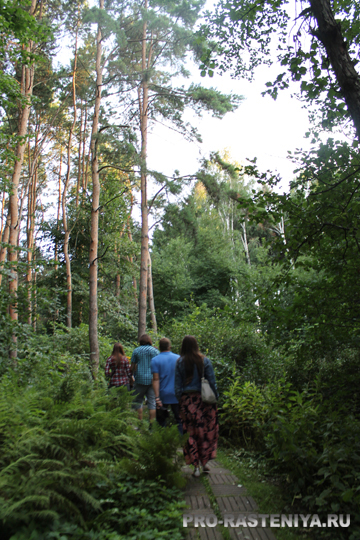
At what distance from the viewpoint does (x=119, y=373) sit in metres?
7.84

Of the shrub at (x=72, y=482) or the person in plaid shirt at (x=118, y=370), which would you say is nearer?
the shrub at (x=72, y=482)

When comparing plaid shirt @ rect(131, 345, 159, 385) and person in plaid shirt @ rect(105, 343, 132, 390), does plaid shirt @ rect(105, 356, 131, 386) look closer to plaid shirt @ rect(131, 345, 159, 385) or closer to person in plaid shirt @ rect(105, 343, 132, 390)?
person in plaid shirt @ rect(105, 343, 132, 390)

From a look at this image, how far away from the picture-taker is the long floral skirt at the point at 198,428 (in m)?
4.98

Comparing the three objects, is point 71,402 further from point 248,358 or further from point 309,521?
point 248,358

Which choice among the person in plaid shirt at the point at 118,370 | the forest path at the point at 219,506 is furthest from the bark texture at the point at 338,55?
the person in plaid shirt at the point at 118,370

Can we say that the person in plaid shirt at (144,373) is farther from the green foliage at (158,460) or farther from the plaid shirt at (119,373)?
the green foliage at (158,460)

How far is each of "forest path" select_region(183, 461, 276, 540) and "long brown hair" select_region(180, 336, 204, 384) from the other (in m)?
1.23

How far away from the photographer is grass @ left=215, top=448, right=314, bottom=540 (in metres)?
3.39

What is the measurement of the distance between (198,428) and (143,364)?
7.99 ft

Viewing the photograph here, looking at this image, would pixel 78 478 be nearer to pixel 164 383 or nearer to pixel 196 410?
pixel 196 410

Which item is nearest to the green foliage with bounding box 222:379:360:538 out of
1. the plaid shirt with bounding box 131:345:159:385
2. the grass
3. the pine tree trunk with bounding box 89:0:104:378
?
the grass

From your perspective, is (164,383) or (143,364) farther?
(143,364)

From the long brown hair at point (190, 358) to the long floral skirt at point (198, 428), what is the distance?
0.87 ft

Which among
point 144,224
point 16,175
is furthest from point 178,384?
point 144,224
